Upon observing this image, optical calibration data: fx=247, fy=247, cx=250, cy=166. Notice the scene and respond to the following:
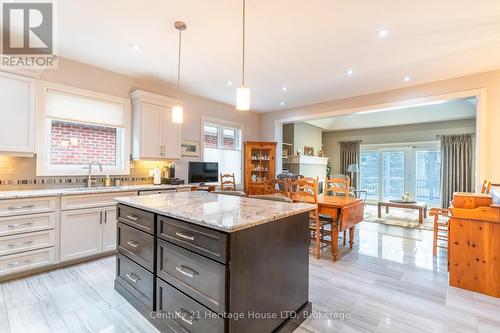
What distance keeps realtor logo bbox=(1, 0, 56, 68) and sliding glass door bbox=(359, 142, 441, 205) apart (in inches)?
344

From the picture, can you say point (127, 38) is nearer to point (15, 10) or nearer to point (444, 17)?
point (15, 10)

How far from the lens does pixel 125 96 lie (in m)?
4.17

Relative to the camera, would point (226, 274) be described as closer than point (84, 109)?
Yes

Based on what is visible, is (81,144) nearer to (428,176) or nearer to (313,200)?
(313,200)

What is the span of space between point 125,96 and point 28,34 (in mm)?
1406

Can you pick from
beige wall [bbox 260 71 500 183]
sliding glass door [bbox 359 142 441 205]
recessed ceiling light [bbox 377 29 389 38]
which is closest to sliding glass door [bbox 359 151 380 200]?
sliding glass door [bbox 359 142 441 205]

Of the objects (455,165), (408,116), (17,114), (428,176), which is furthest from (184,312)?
(428,176)

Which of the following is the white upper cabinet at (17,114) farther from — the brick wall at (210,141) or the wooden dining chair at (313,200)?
the wooden dining chair at (313,200)

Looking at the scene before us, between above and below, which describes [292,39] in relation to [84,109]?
above

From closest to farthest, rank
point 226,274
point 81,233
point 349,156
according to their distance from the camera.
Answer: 1. point 226,274
2. point 81,233
3. point 349,156

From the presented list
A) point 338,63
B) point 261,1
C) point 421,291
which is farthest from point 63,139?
point 421,291

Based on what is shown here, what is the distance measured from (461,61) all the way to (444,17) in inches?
56.6

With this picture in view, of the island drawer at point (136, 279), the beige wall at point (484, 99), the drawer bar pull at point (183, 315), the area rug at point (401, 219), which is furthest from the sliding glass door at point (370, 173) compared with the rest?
the drawer bar pull at point (183, 315)

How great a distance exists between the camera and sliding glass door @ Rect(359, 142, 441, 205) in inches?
295
